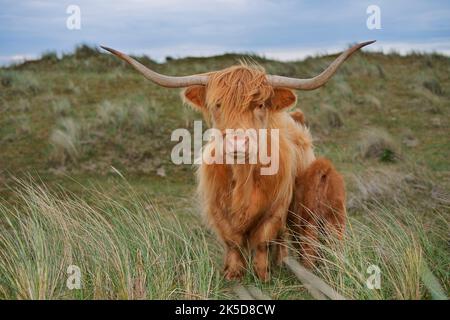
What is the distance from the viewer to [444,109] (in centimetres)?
1392

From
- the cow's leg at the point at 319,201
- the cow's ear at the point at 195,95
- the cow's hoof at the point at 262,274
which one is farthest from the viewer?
the cow's leg at the point at 319,201

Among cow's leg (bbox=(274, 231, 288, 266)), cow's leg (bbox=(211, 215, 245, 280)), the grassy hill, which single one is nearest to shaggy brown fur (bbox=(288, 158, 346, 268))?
cow's leg (bbox=(274, 231, 288, 266))

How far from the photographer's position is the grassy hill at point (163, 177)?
4.04 metres

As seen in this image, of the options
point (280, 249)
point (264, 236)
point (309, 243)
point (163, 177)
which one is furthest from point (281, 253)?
point (163, 177)

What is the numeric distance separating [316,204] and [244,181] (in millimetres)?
714

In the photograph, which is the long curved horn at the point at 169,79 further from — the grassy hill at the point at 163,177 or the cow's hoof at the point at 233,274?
the cow's hoof at the point at 233,274

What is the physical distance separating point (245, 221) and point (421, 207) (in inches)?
126

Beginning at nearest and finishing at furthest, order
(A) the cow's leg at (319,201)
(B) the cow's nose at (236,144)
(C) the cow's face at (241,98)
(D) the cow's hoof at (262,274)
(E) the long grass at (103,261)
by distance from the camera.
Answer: (E) the long grass at (103,261), (B) the cow's nose at (236,144), (C) the cow's face at (241,98), (D) the cow's hoof at (262,274), (A) the cow's leg at (319,201)

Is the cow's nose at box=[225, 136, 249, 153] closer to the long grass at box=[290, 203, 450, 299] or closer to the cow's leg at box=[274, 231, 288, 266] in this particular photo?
the long grass at box=[290, 203, 450, 299]

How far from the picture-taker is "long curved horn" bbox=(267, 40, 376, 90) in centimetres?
406

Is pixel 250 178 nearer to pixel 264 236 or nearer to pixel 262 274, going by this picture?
pixel 264 236

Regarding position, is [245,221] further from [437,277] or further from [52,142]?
[52,142]

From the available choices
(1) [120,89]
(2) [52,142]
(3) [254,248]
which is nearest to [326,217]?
(3) [254,248]

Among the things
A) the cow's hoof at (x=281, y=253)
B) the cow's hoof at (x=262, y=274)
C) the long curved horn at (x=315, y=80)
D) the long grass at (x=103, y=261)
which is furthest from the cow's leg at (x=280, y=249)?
the long curved horn at (x=315, y=80)
